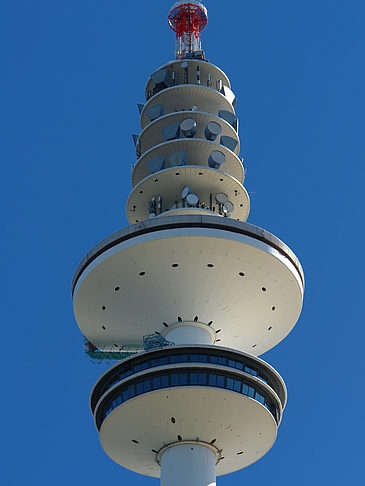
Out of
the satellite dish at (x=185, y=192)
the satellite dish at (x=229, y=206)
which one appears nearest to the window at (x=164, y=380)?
the satellite dish at (x=185, y=192)

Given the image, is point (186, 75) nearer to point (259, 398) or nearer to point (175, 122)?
point (175, 122)

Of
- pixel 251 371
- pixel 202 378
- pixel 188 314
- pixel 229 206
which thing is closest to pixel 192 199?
pixel 229 206

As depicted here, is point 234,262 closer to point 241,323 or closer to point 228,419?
point 241,323

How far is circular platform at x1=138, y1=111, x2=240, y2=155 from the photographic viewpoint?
48.3 meters

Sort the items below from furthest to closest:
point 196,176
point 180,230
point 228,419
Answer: point 196,176 → point 180,230 → point 228,419

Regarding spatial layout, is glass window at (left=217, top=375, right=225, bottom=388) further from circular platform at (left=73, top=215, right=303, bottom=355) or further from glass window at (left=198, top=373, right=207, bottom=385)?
circular platform at (left=73, top=215, right=303, bottom=355)

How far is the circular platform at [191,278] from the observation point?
3856 cm

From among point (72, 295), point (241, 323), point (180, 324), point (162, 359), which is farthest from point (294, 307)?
point (72, 295)

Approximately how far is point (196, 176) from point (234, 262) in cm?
799

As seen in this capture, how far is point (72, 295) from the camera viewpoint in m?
41.4

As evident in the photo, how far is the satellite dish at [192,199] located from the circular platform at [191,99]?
27.3ft

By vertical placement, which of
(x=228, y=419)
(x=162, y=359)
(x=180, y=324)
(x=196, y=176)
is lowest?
(x=228, y=419)

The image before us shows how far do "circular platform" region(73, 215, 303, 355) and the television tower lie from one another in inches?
2.4

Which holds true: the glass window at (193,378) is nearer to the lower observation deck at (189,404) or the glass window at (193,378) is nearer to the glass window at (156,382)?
the lower observation deck at (189,404)
